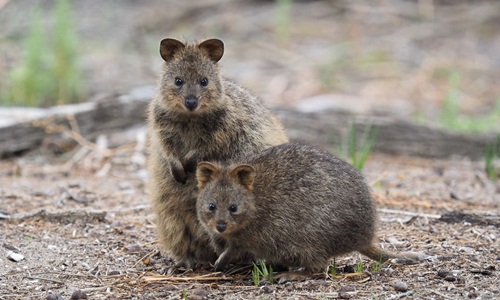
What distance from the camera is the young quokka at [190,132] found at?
20.1ft

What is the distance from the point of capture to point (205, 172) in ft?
18.7

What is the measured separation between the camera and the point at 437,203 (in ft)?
26.0

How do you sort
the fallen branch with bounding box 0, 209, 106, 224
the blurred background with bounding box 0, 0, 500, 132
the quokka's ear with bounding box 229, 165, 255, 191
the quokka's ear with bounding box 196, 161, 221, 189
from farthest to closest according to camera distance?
the blurred background with bounding box 0, 0, 500, 132
the fallen branch with bounding box 0, 209, 106, 224
the quokka's ear with bounding box 196, 161, 221, 189
the quokka's ear with bounding box 229, 165, 255, 191

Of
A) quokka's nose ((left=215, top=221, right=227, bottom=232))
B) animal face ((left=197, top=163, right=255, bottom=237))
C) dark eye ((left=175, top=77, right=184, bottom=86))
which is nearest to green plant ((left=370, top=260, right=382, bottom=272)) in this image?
animal face ((left=197, top=163, right=255, bottom=237))

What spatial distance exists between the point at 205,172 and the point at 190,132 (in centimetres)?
57

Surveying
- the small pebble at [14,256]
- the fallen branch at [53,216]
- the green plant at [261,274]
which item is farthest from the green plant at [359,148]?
the small pebble at [14,256]

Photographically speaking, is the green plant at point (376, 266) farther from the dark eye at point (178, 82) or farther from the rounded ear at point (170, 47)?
the rounded ear at point (170, 47)

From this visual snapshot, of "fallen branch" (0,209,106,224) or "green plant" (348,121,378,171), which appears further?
"green plant" (348,121,378,171)

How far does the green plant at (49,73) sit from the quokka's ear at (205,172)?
20.7ft

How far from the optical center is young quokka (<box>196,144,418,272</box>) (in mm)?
5539

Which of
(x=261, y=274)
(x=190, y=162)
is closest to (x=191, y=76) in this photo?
(x=190, y=162)

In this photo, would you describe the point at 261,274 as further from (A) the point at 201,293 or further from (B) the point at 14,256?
(B) the point at 14,256

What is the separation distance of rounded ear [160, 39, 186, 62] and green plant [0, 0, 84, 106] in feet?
18.2

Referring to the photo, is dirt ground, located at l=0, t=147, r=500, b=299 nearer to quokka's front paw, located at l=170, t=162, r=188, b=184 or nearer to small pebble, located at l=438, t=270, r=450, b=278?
small pebble, located at l=438, t=270, r=450, b=278
